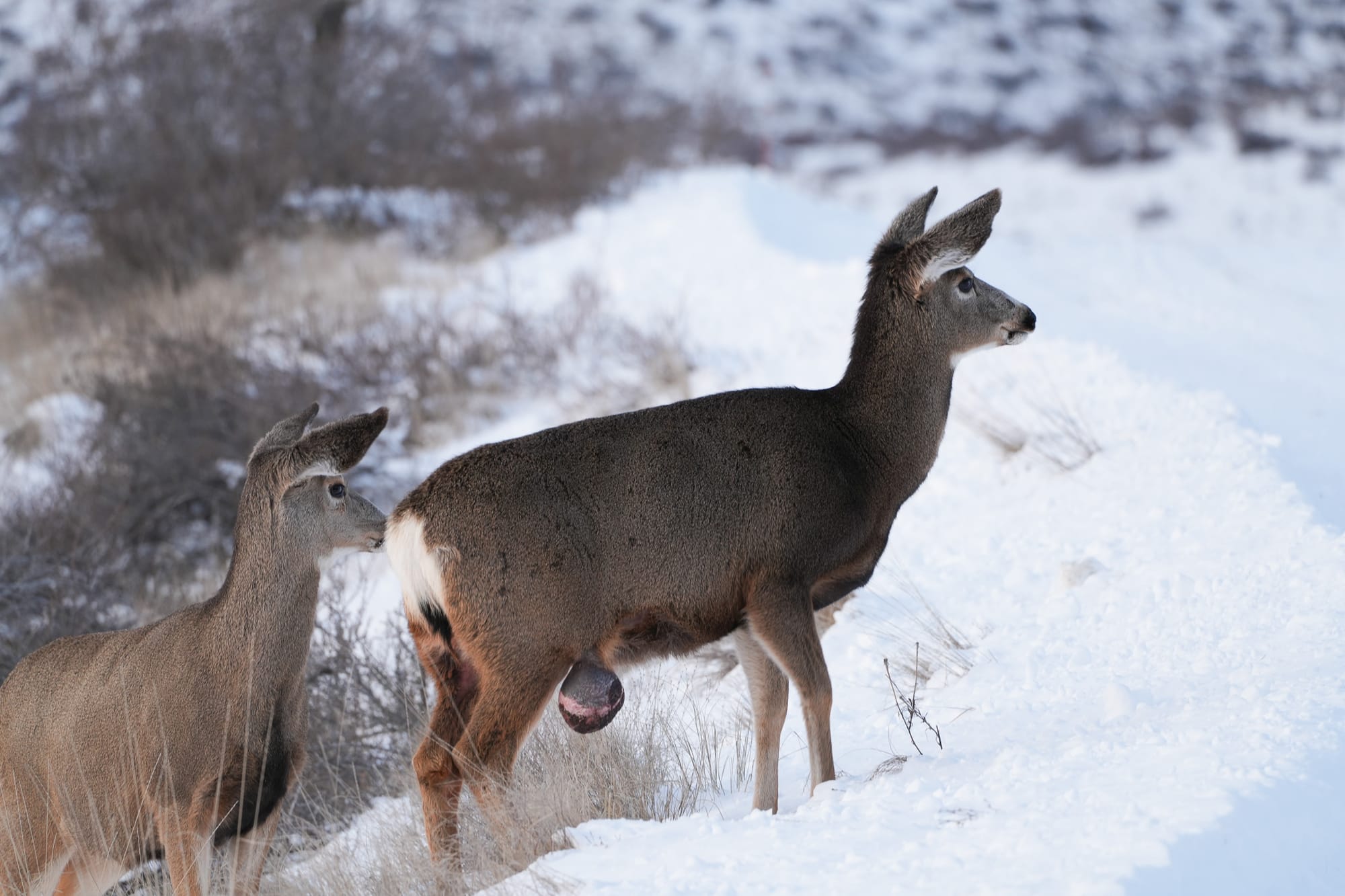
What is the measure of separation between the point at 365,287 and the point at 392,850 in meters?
11.0

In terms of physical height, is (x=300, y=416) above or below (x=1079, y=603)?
above

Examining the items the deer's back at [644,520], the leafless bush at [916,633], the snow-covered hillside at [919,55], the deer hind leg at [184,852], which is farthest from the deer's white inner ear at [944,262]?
the snow-covered hillside at [919,55]

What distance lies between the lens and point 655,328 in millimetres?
12531

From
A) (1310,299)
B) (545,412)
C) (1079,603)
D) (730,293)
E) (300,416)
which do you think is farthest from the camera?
(1310,299)

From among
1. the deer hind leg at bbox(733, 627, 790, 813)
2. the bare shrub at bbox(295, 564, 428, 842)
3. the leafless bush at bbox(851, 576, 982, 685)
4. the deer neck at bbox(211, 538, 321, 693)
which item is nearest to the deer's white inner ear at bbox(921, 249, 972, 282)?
the deer hind leg at bbox(733, 627, 790, 813)

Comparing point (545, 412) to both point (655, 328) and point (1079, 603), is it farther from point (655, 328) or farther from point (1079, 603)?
point (1079, 603)

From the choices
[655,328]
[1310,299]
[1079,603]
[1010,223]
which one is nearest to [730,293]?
[655,328]

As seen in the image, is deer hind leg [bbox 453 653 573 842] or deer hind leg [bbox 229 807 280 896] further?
deer hind leg [bbox 229 807 280 896]

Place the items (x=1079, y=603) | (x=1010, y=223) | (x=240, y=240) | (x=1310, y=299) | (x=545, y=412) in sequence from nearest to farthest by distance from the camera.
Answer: (x=1079, y=603) → (x=545, y=412) → (x=1310, y=299) → (x=240, y=240) → (x=1010, y=223)

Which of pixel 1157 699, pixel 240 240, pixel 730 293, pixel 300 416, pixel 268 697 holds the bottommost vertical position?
pixel 1157 699

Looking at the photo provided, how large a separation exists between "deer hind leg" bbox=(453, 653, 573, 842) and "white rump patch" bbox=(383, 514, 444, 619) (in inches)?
12.8

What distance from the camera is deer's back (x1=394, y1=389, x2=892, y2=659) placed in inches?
185

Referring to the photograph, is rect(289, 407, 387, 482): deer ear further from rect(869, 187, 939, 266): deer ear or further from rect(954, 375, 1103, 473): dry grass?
rect(954, 375, 1103, 473): dry grass

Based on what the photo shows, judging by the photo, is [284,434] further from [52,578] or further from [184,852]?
[52,578]
